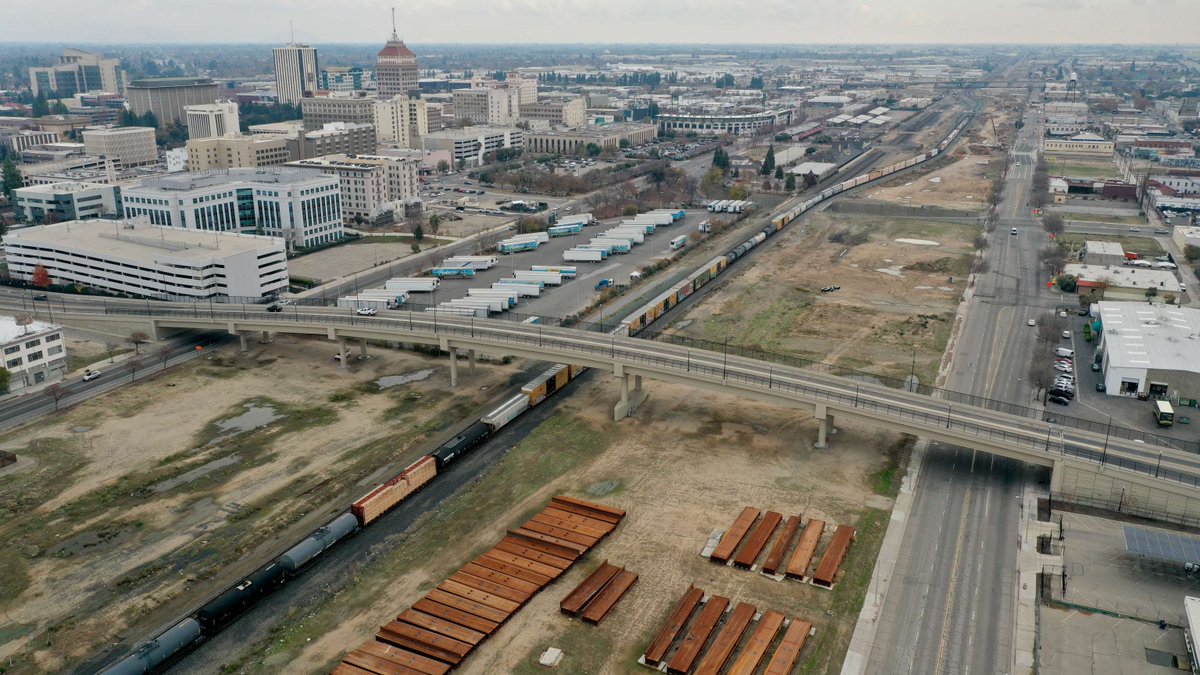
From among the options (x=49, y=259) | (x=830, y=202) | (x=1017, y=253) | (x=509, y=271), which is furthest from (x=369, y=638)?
(x=830, y=202)

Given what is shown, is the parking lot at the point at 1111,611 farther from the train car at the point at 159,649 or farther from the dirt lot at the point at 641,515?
the train car at the point at 159,649

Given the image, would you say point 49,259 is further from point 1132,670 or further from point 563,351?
point 1132,670

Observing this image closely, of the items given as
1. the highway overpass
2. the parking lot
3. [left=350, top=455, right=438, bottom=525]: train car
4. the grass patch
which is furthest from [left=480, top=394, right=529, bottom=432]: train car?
the parking lot

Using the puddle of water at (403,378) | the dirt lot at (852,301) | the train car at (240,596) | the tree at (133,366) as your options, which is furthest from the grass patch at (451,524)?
the tree at (133,366)

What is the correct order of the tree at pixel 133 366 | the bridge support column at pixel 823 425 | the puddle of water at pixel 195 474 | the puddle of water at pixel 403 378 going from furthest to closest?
1. the tree at pixel 133 366
2. the puddle of water at pixel 403 378
3. the bridge support column at pixel 823 425
4. the puddle of water at pixel 195 474

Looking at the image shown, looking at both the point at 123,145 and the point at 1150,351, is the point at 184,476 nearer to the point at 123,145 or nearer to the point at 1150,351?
the point at 1150,351

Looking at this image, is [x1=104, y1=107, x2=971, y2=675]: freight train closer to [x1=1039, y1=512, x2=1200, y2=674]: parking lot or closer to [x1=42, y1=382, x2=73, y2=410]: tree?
[x1=42, y1=382, x2=73, y2=410]: tree
